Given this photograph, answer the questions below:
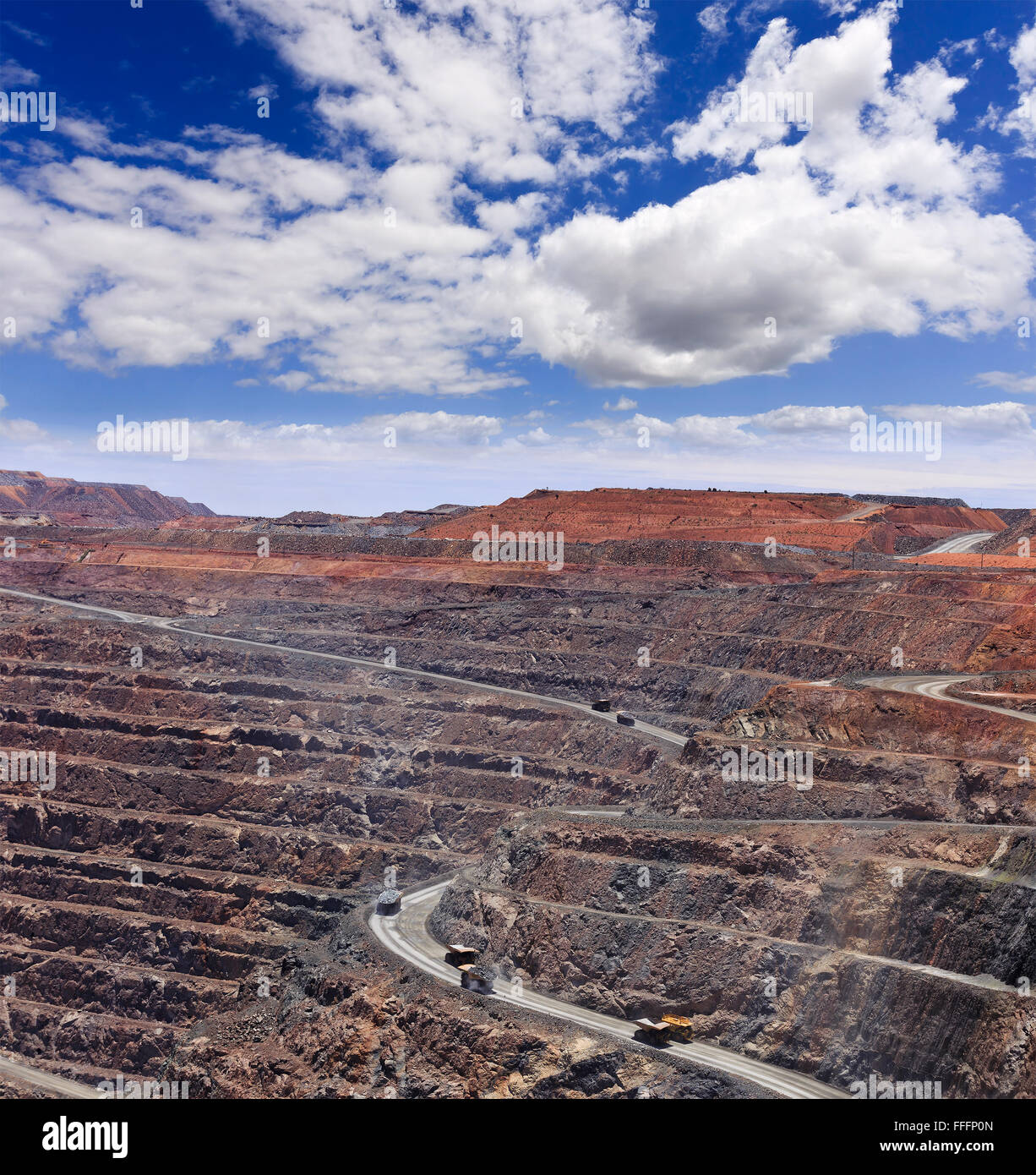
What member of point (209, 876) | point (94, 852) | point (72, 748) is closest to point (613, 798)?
point (209, 876)

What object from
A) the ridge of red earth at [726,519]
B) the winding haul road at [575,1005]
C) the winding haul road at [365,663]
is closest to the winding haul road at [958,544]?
the ridge of red earth at [726,519]

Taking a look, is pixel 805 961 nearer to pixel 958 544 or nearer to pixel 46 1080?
pixel 46 1080

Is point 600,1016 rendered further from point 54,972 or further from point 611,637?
point 611,637

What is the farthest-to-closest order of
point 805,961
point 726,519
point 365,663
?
1. point 726,519
2. point 365,663
3. point 805,961

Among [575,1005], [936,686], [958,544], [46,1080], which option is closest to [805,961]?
[575,1005]

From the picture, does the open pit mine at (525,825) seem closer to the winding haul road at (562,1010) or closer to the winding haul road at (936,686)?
the winding haul road at (562,1010)
